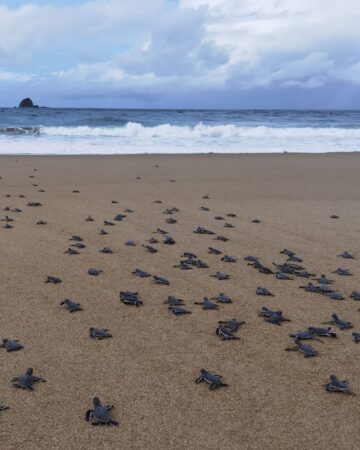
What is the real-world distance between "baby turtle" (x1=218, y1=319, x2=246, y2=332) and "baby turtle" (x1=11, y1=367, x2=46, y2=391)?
5.36 feet

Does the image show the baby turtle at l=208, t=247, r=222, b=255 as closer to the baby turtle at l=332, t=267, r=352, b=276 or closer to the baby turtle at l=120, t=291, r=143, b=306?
the baby turtle at l=332, t=267, r=352, b=276

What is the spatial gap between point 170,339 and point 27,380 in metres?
1.25

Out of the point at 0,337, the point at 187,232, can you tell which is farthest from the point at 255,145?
the point at 0,337

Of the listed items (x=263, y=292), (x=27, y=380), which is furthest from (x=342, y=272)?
(x=27, y=380)

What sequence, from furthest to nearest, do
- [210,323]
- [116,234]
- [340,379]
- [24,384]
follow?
[116,234] < [210,323] < [340,379] < [24,384]

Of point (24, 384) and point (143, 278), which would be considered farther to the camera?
point (143, 278)

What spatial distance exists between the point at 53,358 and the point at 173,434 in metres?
1.26

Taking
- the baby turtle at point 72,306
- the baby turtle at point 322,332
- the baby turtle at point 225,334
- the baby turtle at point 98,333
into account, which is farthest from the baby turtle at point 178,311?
the baby turtle at point 322,332

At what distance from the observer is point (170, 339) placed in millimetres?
4355

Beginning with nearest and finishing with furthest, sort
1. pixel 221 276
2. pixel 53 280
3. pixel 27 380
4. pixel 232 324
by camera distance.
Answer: pixel 27 380
pixel 232 324
pixel 53 280
pixel 221 276

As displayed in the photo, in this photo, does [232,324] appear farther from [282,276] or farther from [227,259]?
[227,259]

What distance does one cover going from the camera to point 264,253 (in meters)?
6.92

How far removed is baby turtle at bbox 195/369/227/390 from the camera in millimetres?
3611

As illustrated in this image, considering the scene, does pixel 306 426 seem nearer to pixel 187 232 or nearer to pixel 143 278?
pixel 143 278
